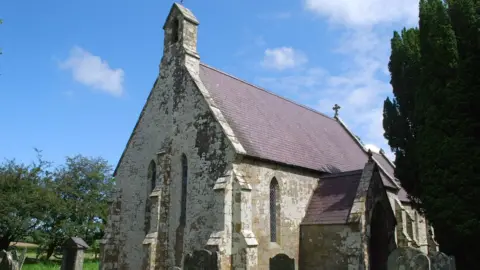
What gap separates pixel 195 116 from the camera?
1925cm

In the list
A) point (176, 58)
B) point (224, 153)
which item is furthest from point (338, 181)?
point (176, 58)

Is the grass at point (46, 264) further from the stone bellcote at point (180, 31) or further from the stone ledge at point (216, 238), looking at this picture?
the stone ledge at point (216, 238)

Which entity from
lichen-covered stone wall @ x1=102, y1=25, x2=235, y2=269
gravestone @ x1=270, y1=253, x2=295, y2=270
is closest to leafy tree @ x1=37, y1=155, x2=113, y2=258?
lichen-covered stone wall @ x1=102, y1=25, x2=235, y2=269

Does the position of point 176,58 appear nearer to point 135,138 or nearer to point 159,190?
point 135,138

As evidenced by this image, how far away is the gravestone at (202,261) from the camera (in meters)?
10.8

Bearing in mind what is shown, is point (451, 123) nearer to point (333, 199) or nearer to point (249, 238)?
point (333, 199)

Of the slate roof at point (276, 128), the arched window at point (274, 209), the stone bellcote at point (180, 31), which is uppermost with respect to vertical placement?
the stone bellcote at point (180, 31)

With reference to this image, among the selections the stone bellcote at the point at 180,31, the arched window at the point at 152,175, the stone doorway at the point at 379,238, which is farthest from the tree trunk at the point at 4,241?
the stone doorway at the point at 379,238

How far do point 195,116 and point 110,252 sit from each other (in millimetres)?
8726

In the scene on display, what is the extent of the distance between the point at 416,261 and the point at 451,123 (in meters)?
6.08

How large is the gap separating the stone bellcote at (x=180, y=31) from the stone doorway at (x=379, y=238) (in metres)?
11.5

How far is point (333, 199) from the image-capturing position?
63.9 ft

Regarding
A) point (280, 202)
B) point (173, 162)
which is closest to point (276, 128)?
point (280, 202)

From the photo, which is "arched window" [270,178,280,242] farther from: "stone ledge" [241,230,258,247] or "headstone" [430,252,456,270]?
"headstone" [430,252,456,270]
